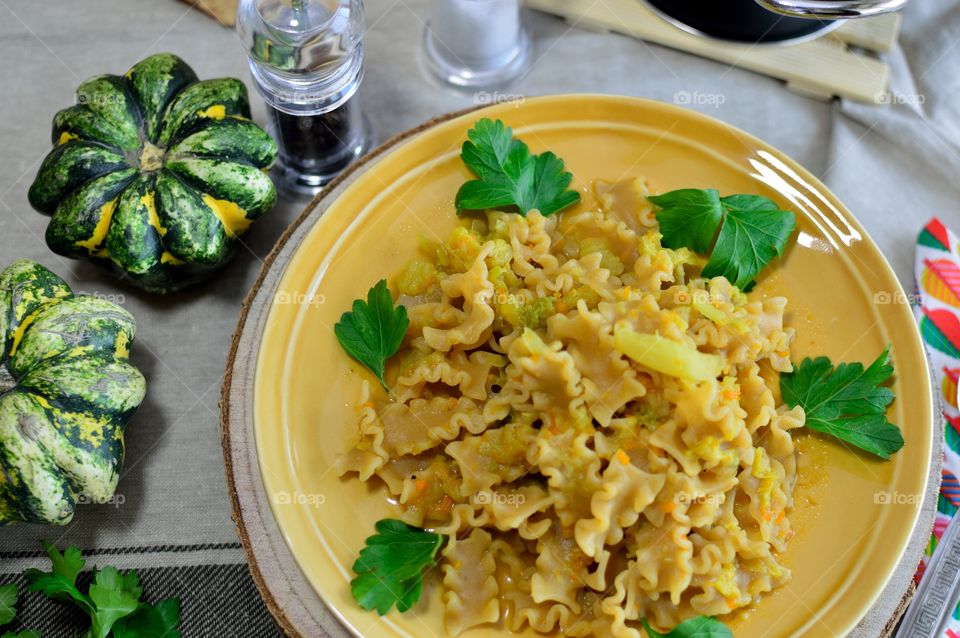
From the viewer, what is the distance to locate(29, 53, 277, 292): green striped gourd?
3590 millimetres

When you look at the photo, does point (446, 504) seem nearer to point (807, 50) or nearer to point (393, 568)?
point (393, 568)

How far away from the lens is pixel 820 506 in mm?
3217

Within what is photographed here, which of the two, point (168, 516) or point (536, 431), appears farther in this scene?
point (168, 516)

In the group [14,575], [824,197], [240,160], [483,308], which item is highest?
[824,197]

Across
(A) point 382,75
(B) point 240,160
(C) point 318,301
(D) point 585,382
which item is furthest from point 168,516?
(A) point 382,75

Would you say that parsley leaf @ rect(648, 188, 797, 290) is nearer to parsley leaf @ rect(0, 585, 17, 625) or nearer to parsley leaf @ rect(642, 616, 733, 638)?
parsley leaf @ rect(642, 616, 733, 638)

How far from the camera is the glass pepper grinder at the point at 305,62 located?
11.9 feet

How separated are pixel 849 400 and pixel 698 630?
104 centimetres

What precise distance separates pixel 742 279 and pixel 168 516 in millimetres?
2517

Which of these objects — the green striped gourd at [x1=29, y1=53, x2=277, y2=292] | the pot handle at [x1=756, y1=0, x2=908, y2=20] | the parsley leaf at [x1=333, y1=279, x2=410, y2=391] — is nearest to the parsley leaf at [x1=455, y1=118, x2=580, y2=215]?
the parsley leaf at [x1=333, y1=279, x2=410, y2=391]

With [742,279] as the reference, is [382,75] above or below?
below

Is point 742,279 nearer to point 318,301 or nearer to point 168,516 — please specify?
point 318,301

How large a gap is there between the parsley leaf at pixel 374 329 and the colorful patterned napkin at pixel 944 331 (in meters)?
2.24

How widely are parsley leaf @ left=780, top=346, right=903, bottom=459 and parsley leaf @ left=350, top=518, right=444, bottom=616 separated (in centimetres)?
144
